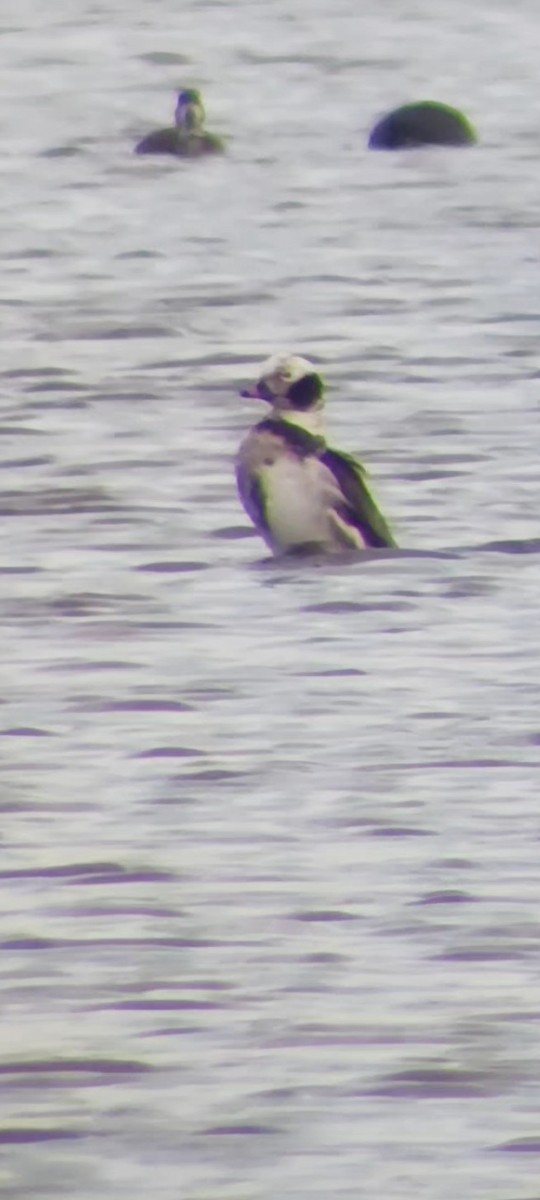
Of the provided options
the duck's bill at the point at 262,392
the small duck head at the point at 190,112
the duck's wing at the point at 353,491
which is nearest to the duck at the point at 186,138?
the small duck head at the point at 190,112

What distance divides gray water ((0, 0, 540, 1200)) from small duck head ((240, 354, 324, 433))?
0.57 metres

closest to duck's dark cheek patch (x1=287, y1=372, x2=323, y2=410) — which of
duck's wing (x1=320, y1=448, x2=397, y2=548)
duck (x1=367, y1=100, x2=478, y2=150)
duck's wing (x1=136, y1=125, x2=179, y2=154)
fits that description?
duck's wing (x1=320, y1=448, x2=397, y2=548)

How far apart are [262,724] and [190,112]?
17270 millimetres

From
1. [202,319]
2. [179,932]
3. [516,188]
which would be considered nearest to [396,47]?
[516,188]

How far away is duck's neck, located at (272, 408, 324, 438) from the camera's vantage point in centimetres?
1284

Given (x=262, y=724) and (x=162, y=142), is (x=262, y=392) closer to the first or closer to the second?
(x=262, y=724)

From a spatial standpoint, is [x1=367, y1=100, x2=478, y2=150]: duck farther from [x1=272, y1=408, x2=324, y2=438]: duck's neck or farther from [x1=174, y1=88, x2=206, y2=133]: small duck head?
[x1=272, y1=408, x2=324, y2=438]: duck's neck

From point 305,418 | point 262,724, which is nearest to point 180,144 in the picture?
point 305,418

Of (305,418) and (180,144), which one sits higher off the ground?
(180,144)

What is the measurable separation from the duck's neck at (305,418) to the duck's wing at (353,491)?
113 millimetres

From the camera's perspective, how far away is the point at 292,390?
1307cm

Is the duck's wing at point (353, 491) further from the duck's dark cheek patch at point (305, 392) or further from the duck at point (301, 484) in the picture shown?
the duck's dark cheek patch at point (305, 392)

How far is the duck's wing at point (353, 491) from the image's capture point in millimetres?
12617

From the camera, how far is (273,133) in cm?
2775
